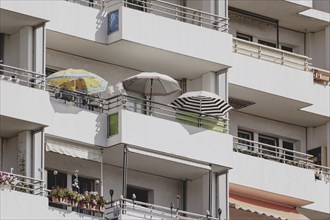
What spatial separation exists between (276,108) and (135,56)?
650 cm

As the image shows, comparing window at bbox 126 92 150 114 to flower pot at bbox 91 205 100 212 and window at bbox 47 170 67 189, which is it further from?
flower pot at bbox 91 205 100 212

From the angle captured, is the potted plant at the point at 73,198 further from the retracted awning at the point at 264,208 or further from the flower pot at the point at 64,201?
the retracted awning at the point at 264,208

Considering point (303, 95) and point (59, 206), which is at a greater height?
point (303, 95)

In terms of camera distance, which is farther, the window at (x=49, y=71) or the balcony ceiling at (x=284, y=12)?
the balcony ceiling at (x=284, y=12)

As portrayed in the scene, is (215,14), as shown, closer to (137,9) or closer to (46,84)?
(137,9)

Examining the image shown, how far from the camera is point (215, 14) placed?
6084cm

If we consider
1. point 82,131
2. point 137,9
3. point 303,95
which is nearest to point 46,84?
point 82,131

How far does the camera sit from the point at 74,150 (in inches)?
2195

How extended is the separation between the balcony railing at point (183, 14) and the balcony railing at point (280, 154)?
3324 mm

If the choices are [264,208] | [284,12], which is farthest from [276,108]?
[264,208]

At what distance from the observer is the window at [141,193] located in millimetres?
58231

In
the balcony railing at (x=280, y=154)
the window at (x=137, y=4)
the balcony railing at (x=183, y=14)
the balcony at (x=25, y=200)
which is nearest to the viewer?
the balcony at (x=25, y=200)

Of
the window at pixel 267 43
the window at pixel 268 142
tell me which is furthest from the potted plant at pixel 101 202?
the window at pixel 267 43

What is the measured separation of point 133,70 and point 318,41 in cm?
914
